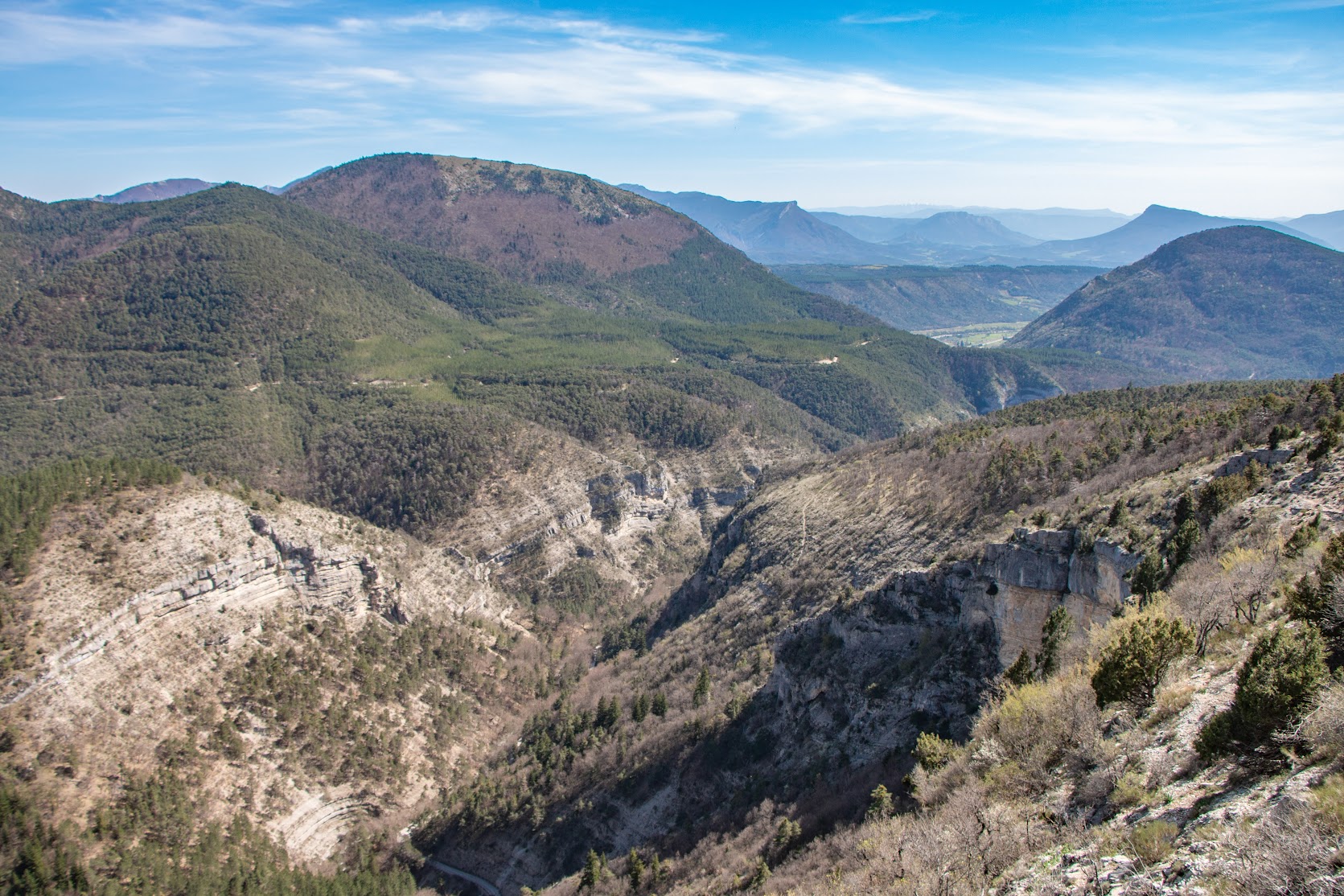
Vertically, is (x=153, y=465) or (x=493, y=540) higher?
(x=153, y=465)

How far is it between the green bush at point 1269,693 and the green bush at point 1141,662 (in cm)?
518

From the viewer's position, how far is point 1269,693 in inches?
717

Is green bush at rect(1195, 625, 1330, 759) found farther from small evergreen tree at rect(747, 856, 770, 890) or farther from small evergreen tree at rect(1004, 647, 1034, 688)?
small evergreen tree at rect(747, 856, 770, 890)

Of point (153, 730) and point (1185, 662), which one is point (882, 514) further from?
point (153, 730)

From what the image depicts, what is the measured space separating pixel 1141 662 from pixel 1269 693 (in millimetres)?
7482

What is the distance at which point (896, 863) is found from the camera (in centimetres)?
2655

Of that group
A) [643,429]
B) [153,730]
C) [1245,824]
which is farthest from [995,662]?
[643,429]

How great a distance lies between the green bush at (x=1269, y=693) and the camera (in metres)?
17.9

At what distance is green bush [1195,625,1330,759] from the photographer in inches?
706

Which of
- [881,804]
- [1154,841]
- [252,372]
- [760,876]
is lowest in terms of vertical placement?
[760,876]

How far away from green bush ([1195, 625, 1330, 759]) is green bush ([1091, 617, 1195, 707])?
5.18 m

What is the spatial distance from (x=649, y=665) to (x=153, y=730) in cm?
4442

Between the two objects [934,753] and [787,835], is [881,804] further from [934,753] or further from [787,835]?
[787,835]

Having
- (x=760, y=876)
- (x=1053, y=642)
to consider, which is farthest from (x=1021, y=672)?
(x=760, y=876)
